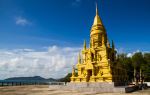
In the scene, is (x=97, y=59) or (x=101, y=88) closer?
(x=101, y=88)

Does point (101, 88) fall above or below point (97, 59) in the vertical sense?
below

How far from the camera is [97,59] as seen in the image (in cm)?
4025

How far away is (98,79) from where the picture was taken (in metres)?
37.6

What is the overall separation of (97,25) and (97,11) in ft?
12.8

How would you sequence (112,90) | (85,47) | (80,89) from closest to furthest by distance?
(112,90) < (80,89) < (85,47)

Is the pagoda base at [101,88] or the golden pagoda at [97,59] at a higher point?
the golden pagoda at [97,59]

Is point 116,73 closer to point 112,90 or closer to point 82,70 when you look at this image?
point 82,70

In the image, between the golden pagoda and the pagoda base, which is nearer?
the pagoda base

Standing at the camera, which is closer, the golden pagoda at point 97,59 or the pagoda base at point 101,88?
the pagoda base at point 101,88

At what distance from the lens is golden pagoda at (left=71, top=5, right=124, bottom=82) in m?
37.6

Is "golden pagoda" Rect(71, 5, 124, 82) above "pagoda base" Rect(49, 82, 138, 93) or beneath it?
above

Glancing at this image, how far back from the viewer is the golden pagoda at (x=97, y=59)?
123ft

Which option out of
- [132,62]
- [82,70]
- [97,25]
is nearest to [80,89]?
[82,70]

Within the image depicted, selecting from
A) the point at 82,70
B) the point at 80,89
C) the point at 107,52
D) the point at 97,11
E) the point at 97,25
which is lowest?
the point at 80,89
